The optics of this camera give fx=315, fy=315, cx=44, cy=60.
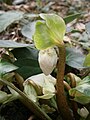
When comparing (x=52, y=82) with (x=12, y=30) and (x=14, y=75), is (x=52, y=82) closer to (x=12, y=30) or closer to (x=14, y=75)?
(x=14, y=75)

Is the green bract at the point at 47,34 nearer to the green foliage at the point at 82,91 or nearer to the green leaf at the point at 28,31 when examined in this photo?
the green foliage at the point at 82,91

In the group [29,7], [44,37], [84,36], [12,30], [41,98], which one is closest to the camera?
[44,37]

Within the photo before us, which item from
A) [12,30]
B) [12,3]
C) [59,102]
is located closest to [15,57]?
[59,102]

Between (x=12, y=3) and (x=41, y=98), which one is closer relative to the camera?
(x=41, y=98)

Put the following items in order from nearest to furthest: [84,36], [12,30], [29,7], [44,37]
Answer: [44,37] → [84,36] → [12,30] → [29,7]

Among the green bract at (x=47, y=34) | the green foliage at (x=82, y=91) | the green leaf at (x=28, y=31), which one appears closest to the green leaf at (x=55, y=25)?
the green bract at (x=47, y=34)

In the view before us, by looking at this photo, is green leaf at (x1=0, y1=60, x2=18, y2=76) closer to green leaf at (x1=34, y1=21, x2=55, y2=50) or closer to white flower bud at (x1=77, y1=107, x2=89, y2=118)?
green leaf at (x1=34, y1=21, x2=55, y2=50)

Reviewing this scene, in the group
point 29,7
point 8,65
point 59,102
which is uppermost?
point 8,65

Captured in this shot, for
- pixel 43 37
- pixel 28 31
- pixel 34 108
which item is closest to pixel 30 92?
pixel 34 108
